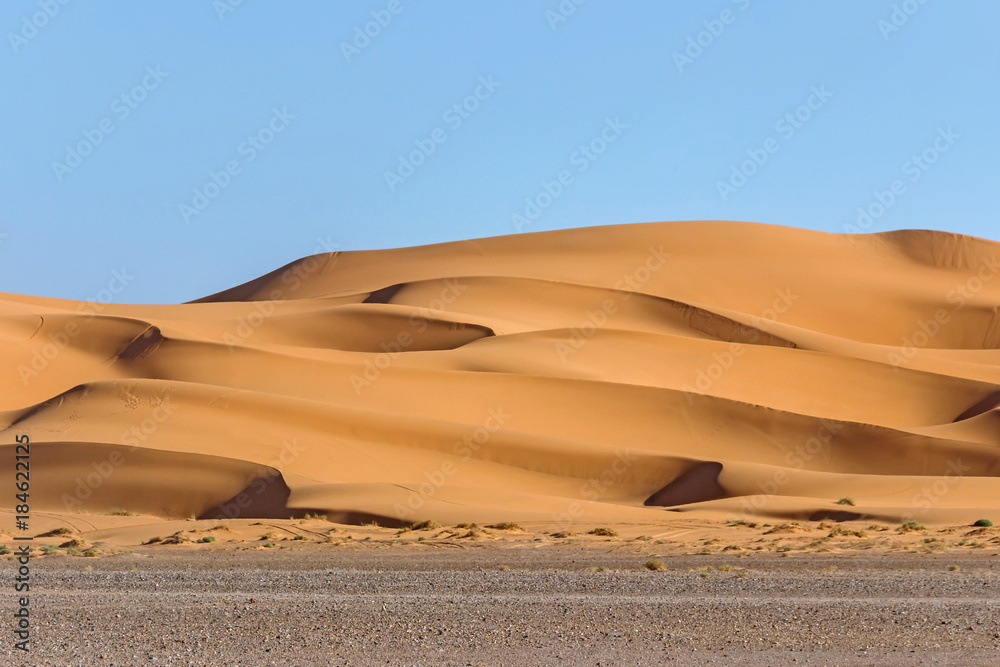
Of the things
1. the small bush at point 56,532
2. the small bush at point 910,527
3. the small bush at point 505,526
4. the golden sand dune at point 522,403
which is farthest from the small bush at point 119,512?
the small bush at point 910,527

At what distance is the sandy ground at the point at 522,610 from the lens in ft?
33.1

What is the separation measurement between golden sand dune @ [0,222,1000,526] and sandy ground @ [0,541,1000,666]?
7.22 m

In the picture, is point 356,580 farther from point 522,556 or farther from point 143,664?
point 143,664

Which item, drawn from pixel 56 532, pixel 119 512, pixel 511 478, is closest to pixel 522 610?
pixel 56 532

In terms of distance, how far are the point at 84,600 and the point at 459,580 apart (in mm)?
5513

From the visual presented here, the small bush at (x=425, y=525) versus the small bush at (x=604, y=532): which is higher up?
the small bush at (x=425, y=525)

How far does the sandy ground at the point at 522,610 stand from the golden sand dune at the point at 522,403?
7.22 metres

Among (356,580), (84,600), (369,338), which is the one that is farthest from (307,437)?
(369,338)

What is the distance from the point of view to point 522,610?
12836mm

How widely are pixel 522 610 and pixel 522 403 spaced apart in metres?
26.1

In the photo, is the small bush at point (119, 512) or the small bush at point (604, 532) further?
the small bush at point (119, 512)

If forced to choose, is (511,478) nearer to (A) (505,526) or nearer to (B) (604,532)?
(A) (505,526)

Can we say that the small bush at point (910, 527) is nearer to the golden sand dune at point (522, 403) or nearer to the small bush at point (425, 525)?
the golden sand dune at point (522, 403)

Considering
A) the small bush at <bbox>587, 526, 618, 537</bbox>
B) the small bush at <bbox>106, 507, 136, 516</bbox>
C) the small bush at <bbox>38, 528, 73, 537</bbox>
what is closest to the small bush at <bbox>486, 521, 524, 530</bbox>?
the small bush at <bbox>587, 526, 618, 537</bbox>
